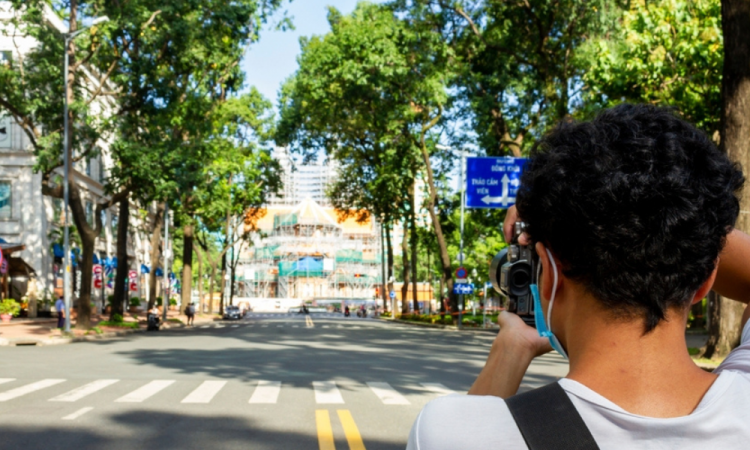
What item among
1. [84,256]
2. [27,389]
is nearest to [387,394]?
[27,389]

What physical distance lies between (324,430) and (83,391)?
188 inches

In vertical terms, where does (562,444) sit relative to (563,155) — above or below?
below

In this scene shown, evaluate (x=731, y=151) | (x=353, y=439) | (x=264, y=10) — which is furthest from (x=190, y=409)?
(x=264, y=10)

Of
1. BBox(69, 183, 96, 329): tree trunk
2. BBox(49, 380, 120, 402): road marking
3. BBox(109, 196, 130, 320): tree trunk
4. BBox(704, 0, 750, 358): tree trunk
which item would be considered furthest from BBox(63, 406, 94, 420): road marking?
BBox(109, 196, 130, 320): tree trunk

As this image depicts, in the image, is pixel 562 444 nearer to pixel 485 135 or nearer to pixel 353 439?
pixel 353 439

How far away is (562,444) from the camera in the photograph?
4.46 feet

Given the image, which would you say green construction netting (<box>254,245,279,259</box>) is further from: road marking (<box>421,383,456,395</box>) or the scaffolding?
road marking (<box>421,383,456,395</box>)

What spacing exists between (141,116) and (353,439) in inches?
924

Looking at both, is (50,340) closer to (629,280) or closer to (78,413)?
(78,413)

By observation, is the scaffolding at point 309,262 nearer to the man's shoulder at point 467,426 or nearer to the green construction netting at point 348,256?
the green construction netting at point 348,256

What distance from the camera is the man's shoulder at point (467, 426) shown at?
140 cm

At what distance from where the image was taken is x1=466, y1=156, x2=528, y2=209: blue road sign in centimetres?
2817

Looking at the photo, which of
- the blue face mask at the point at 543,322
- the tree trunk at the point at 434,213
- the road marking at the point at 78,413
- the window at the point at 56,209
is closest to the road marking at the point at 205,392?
the road marking at the point at 78,413

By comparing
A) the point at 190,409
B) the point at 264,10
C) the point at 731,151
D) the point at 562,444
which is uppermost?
the point at 264,10
